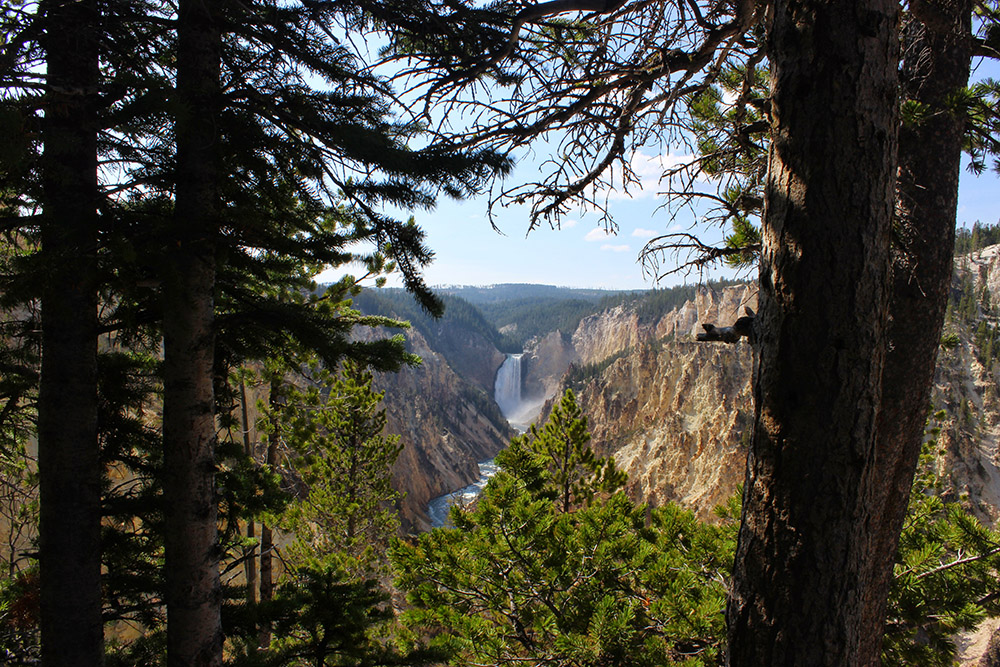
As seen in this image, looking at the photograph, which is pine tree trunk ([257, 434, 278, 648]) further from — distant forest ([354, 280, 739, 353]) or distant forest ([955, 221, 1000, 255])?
distant forest ([955, 221, 1000, 255])

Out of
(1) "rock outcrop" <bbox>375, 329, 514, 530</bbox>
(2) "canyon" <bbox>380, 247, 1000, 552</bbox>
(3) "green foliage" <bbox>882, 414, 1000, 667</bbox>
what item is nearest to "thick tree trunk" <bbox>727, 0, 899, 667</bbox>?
(3) "green foliage" <bbox>882, 414, 1000, 667</bbox>

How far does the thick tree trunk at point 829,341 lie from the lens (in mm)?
1652

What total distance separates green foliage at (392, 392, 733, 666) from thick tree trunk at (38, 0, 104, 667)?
70.4 inches

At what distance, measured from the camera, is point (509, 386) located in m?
117

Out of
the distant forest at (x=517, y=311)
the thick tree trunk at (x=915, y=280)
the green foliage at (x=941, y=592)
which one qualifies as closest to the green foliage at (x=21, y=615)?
the thick tree trunk at (x=915, y=280)

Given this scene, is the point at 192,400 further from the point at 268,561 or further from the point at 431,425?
the point at 431,425

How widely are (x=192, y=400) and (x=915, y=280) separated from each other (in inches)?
138

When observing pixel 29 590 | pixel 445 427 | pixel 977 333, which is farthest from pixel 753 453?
pixel 977 333

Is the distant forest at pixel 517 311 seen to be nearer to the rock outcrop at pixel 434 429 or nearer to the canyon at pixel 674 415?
the canyon at pixel 674 415

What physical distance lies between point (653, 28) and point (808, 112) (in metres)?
1.51

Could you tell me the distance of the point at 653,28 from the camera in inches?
113

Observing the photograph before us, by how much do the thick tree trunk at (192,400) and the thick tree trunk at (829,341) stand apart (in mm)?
2399

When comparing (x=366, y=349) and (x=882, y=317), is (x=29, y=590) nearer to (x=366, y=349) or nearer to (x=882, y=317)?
(x=366, y=349)

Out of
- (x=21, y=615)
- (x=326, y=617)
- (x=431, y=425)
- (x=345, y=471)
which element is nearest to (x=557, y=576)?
(x=326, y=617)
